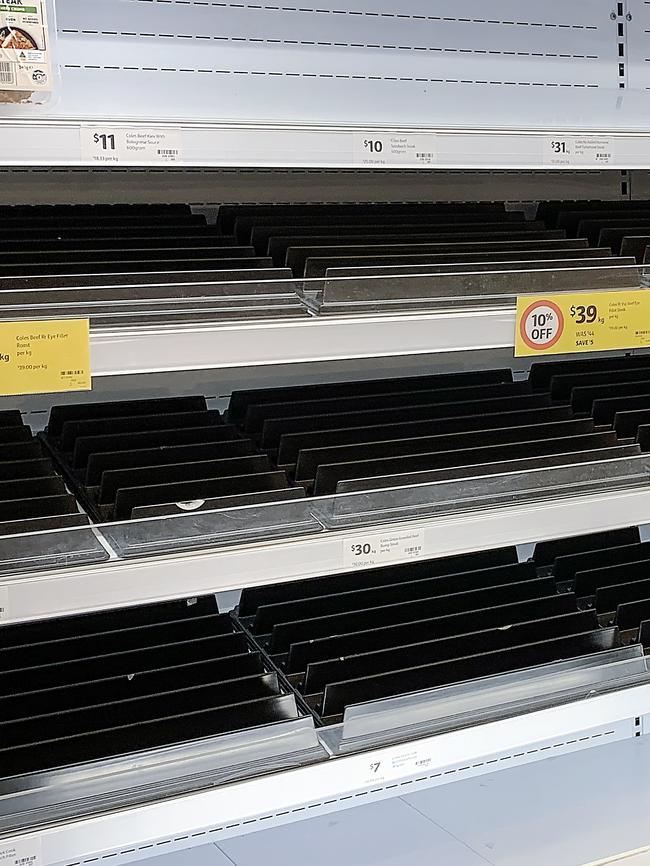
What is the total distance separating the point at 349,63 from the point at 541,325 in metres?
0.73

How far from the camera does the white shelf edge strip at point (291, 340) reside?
4.21 ft

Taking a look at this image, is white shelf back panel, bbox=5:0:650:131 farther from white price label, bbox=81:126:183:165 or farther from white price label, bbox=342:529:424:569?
white price label, bbox=342:529:424:569

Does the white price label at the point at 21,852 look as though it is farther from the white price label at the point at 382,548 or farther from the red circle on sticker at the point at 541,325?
the red circle on sticker at the point at 541,325

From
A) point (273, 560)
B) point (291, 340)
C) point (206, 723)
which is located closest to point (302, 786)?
point (206, 723)

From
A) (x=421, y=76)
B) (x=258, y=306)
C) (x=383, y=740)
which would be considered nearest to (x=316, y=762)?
(x=383, y=740)

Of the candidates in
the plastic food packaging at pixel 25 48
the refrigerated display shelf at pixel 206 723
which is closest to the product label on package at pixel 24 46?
the plastic food packaging at pixel 25 48

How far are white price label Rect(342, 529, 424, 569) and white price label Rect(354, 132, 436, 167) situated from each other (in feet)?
1.68

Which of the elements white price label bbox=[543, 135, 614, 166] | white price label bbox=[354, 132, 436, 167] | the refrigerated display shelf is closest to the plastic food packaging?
white price label bbox=[354, 132, 436, 167]

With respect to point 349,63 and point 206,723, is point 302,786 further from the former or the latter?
point 349,63

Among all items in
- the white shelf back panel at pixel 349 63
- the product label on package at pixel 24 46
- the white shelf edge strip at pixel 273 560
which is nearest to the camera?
the product label on package at pixel 24 46

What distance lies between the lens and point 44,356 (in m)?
1.23

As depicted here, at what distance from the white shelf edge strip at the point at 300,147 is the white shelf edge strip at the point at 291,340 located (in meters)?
0.21

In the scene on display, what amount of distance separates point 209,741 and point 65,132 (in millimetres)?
817

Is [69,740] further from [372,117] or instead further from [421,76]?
[421,76]
